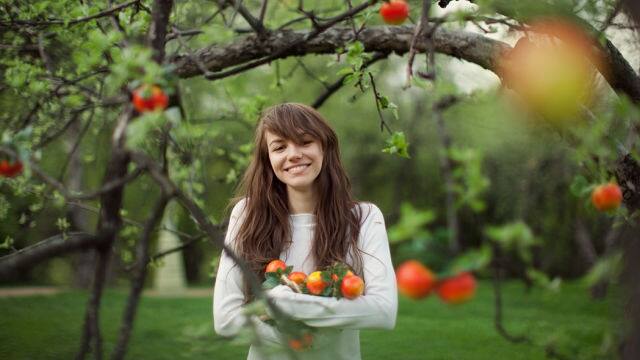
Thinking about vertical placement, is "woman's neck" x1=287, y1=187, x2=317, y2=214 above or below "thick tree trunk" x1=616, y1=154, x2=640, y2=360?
below

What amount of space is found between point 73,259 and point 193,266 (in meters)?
3.58

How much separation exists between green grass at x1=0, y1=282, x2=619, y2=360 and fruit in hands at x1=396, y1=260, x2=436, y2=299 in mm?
2505

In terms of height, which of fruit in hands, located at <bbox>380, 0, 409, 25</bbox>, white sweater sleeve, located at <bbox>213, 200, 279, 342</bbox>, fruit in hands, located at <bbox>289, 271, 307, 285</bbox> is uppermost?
fruit in hands, located at <bbox>380, 0, 409, 25</bbox>

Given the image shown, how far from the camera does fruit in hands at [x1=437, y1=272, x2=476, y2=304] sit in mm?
1173

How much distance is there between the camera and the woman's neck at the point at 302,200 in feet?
8.64

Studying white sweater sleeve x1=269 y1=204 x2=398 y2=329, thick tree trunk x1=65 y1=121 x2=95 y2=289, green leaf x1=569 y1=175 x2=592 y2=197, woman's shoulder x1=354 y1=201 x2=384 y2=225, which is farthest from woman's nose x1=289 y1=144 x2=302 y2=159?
thick tree trunk x1=65 y1=121 x2=95 y2=289

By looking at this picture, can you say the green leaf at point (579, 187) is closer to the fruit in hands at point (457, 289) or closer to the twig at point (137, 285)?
the fruit in hands at point (457, 289)

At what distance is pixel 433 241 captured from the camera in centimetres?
116

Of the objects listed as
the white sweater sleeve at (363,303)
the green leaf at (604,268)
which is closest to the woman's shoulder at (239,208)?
the white sweater sleeve at (363,303)

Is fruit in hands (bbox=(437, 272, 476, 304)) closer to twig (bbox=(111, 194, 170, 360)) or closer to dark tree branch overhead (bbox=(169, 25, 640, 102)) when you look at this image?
twig (bbox=(111, 194, 170, 360))

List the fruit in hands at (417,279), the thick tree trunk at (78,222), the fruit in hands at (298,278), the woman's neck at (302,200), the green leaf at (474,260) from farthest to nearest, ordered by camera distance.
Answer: the thick tree trunk at (78,222) → the woman's neck at (302,200) → the fruit in hands at (298,278) → the fruit in hands at (417,279) → the green leaf at (474,260)

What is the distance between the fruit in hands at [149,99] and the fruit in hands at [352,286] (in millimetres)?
867

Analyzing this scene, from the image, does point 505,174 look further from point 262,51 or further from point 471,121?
point 262,51

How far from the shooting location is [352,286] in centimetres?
204
